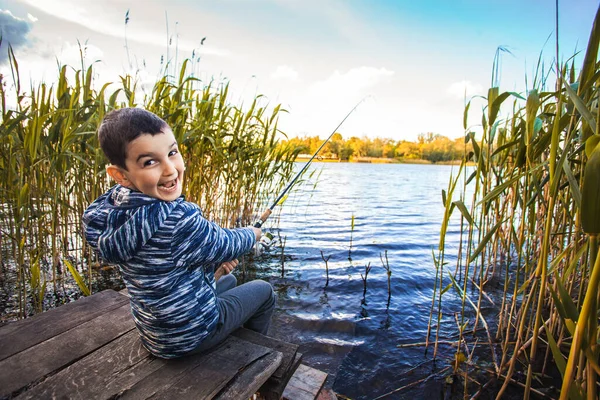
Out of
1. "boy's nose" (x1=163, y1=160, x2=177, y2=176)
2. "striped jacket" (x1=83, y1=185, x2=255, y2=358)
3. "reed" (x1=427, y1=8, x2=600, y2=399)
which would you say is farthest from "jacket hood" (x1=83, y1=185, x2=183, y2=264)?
"reed" (x1=427, y1=8, x2=600, y2=399)

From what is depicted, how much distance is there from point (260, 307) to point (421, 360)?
4.71ft

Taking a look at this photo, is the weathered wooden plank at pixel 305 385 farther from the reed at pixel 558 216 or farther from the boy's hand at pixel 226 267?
the reed at pixel 558 216

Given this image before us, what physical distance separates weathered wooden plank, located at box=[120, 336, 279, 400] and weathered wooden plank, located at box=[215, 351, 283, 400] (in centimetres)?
1

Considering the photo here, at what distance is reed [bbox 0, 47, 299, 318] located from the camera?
2.61m

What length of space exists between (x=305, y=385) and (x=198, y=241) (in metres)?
1.13

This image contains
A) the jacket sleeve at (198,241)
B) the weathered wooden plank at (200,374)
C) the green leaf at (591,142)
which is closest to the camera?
the green leaf at (591,142)

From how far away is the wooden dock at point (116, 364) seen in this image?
Result: 1.26 meters

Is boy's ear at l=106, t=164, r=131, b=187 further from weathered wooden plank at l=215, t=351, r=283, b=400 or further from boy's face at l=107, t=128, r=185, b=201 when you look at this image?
weathered wooden plank at l=215, t=351, r=283, b=400

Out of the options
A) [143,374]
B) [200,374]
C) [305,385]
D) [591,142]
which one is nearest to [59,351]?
[143,374]

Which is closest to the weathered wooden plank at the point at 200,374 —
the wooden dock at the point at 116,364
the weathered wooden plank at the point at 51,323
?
the wooden dock at the point at 116,364

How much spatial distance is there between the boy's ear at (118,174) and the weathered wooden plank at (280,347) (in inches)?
35.3

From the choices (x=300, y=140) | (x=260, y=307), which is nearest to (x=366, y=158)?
(x=300, y=140)

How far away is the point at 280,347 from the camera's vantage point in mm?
1595

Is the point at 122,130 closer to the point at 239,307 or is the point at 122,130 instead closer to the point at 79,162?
the point at 239,307
